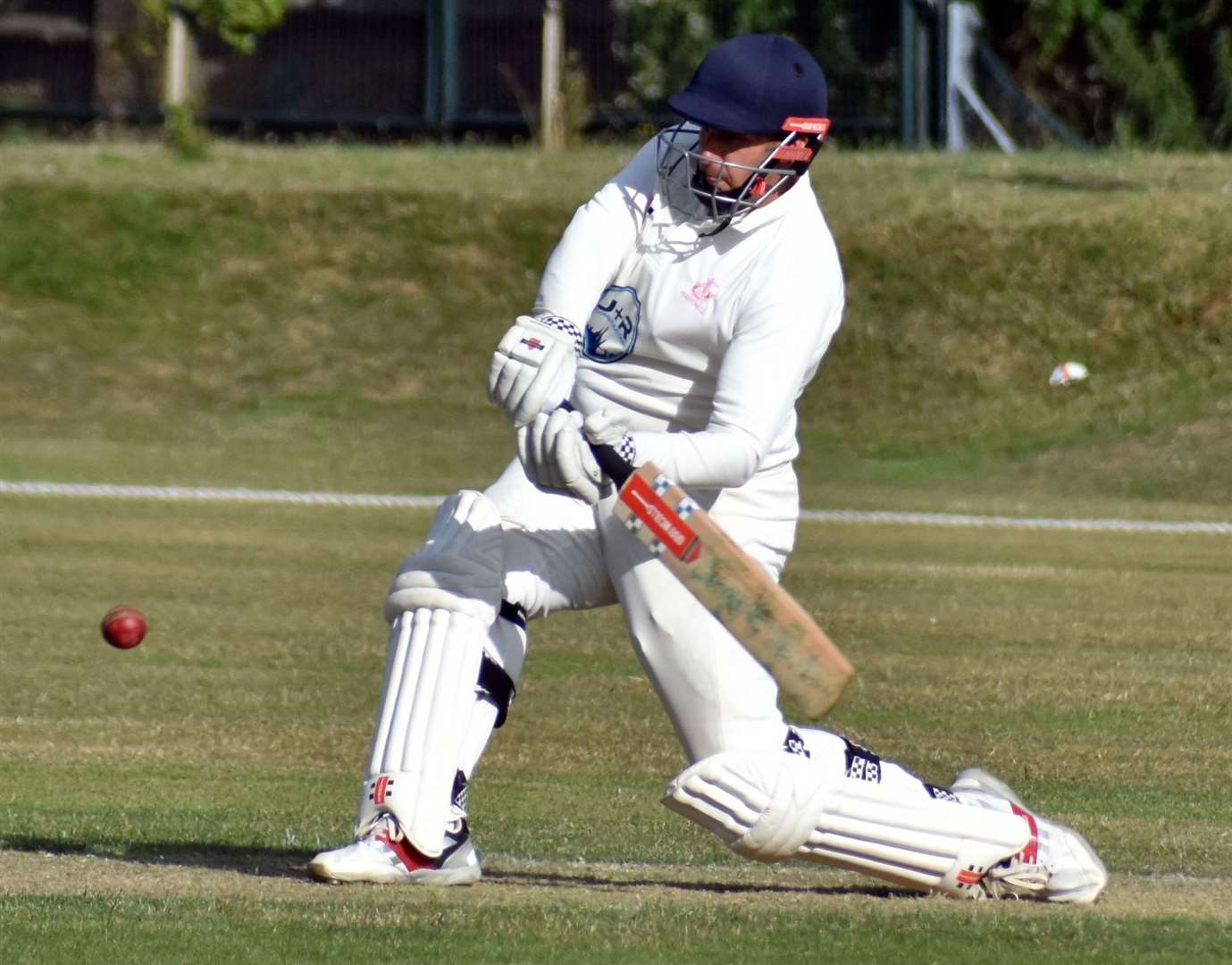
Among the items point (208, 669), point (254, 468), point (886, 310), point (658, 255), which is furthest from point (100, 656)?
point (886, 310)

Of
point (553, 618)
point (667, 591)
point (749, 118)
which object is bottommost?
point (553, 618)

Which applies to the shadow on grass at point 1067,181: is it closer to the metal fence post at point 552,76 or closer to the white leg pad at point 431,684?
the metal fence post at point 552,76

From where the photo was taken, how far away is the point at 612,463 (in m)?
4.67

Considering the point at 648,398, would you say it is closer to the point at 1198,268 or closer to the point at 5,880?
A: the point at 5,880

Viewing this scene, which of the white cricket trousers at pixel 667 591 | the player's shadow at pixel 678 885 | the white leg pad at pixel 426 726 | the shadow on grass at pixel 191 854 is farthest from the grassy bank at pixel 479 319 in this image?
the white leg pad at pixel 426 726

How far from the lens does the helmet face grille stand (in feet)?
16.2

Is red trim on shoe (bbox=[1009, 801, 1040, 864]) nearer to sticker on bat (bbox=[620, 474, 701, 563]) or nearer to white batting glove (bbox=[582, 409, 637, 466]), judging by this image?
sticker on bat (bbox=[620, 474, 701, 563])

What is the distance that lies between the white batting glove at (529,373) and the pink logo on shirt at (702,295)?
1.09ft

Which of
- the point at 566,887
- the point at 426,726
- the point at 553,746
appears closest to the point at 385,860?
the point at 426,726

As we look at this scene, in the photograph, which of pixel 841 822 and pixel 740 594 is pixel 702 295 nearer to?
pixel 740 594

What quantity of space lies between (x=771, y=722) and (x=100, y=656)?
4.50 meters

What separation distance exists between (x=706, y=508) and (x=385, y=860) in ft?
3.33

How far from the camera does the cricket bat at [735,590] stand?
15.1ft

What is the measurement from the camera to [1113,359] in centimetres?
1711
